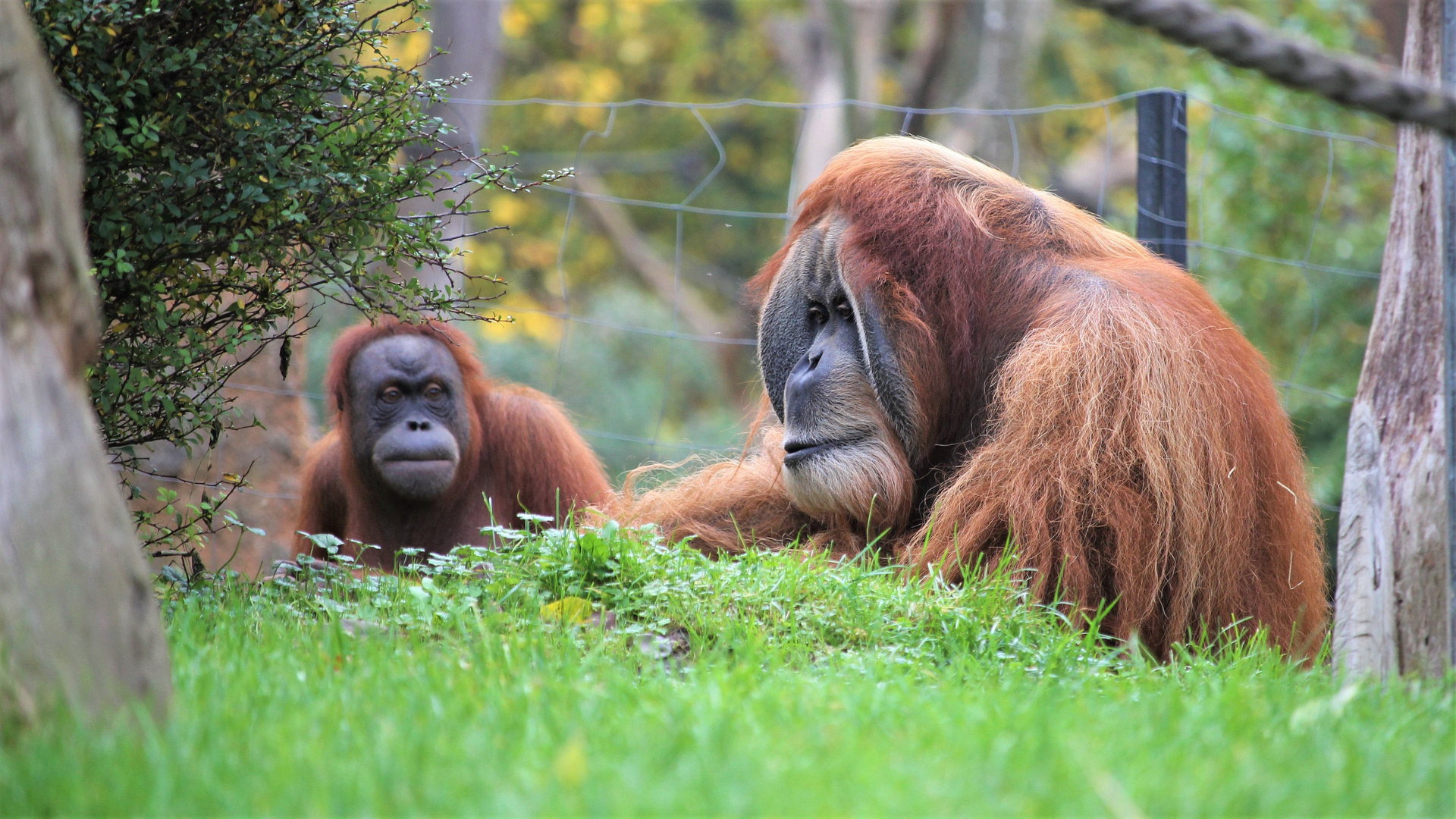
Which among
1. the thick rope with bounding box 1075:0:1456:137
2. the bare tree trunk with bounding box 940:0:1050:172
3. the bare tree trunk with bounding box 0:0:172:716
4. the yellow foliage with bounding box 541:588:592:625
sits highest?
the bare tree trunk with bounding box 940:0:1050:172

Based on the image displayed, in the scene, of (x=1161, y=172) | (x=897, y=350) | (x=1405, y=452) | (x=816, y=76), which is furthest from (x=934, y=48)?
(x=1405, y=452)

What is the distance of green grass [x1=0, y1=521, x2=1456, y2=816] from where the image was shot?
4.86ft

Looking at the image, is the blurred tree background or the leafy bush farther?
the blurred tree background

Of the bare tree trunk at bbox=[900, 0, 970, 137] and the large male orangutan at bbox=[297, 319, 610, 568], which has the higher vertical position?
the bare tree trunk at bbox=[900, 0, 970, 137]

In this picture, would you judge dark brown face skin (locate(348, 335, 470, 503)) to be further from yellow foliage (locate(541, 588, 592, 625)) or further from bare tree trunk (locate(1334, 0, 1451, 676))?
bare tree trunk (locate(1334, 0, 1451, 676))

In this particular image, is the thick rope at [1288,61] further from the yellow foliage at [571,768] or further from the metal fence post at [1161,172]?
the metal fence post at [1161,172]

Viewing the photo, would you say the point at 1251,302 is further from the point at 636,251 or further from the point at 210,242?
the point at 636,251

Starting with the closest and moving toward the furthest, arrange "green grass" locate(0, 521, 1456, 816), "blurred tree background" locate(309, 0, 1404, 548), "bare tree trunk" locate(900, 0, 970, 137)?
1. "green grass" locate(0, 521, 1456, 816)
2. "blurred tree background" locate(309, 0, 1404, 548)
3. "bare tree trunk" locate(900, 0, 970, 137)

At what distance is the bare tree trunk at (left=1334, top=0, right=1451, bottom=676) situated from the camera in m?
2.46

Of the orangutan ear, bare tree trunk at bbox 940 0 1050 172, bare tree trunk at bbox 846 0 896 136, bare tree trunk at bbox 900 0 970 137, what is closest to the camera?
the orangutan ear

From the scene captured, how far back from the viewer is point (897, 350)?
10.7 ft

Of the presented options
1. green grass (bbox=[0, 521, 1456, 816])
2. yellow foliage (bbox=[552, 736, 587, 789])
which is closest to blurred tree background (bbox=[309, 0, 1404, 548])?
green grass (bbox=[0, 521, 1456, 816])

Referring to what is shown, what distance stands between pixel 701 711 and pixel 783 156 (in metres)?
15.6

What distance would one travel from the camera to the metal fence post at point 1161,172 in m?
4.55
